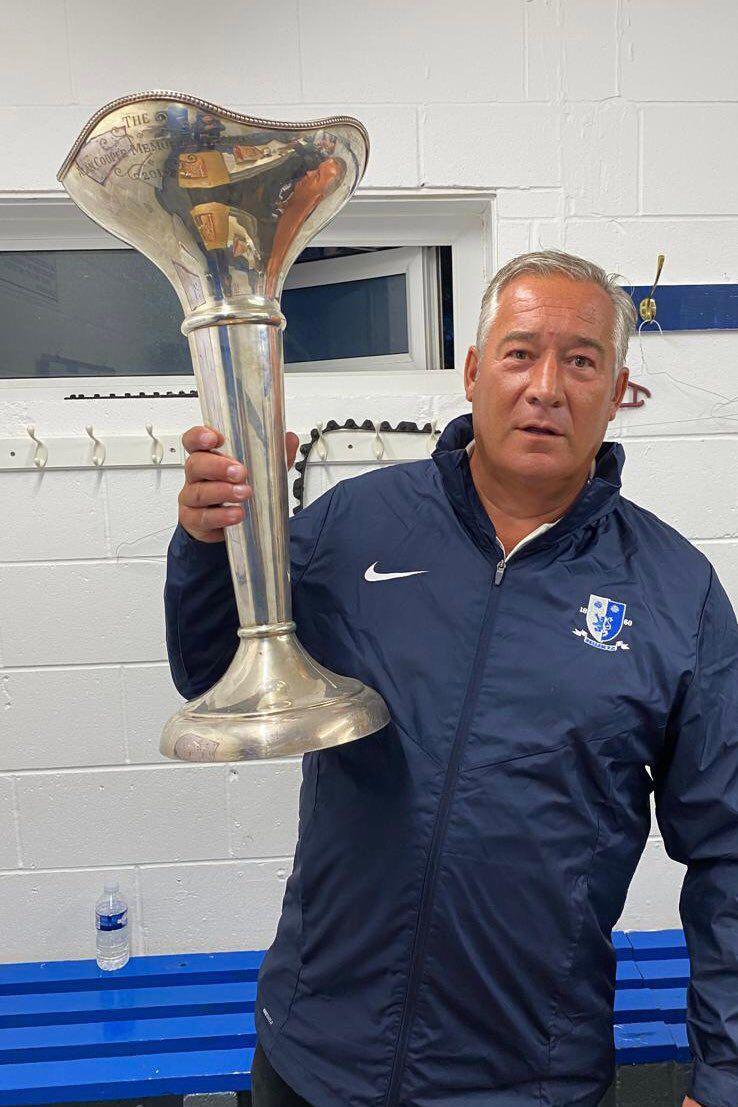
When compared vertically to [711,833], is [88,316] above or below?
above

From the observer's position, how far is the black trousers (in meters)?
1.03

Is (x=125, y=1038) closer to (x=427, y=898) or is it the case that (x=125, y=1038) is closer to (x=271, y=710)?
(x=427, y=898)

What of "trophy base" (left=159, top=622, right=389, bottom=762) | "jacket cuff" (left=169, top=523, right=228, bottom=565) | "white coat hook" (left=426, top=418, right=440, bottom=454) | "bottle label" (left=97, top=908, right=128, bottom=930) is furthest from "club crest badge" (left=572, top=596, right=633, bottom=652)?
"bottle label" (left=97, top=908, right=128, bottom=930)

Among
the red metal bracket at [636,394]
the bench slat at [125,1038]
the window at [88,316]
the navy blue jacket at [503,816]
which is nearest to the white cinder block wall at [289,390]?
the red metal bracket at [636,394]

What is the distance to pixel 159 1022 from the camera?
5.48ft

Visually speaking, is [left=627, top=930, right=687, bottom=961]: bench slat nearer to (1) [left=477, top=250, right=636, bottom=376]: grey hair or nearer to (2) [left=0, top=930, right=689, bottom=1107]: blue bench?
(2) [left=0, top=930, right=689, bottom=1107]: blue bench

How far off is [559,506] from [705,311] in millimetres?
1041

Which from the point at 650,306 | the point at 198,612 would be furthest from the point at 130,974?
the point at 650,306

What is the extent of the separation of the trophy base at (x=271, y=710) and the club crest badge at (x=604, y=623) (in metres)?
0.26

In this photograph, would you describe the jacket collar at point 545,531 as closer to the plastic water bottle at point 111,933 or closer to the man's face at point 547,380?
the man's face at point 547,380

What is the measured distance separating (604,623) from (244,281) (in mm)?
532

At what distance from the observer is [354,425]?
1.88 m

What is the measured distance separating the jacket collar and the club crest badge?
0.29ft

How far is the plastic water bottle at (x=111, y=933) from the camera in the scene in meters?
1.85
